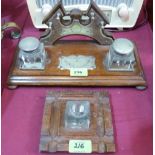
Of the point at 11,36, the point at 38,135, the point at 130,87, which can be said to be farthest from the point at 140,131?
the point at 11,36

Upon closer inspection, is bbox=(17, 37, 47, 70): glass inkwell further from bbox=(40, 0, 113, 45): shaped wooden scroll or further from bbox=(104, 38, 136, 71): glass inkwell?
bbox=(104, 38, 136, 71): glass inkwell

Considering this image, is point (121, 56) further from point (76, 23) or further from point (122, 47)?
point (76, 23)

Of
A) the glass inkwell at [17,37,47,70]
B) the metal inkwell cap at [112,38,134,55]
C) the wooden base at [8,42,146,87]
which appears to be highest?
the metal inkwell cap at [112,38,134,55]

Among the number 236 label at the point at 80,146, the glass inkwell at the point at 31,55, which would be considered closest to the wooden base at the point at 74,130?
the number 236 label at the point at 80,146

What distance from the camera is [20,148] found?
0.70m

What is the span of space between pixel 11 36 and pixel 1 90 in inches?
10.7

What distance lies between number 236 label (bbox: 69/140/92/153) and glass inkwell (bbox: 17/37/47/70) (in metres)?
0.28

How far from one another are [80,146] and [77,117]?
0.23 ft

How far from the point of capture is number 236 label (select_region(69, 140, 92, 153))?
0.66 metres

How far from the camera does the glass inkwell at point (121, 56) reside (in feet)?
2.60

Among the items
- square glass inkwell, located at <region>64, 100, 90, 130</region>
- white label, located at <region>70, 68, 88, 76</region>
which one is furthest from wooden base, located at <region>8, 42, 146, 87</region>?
square glass inkwell, located at <region>64, 100, 90, 130</region>

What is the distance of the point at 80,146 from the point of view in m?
0.67

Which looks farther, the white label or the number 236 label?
the white label

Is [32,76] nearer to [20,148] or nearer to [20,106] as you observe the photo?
[20,106]
